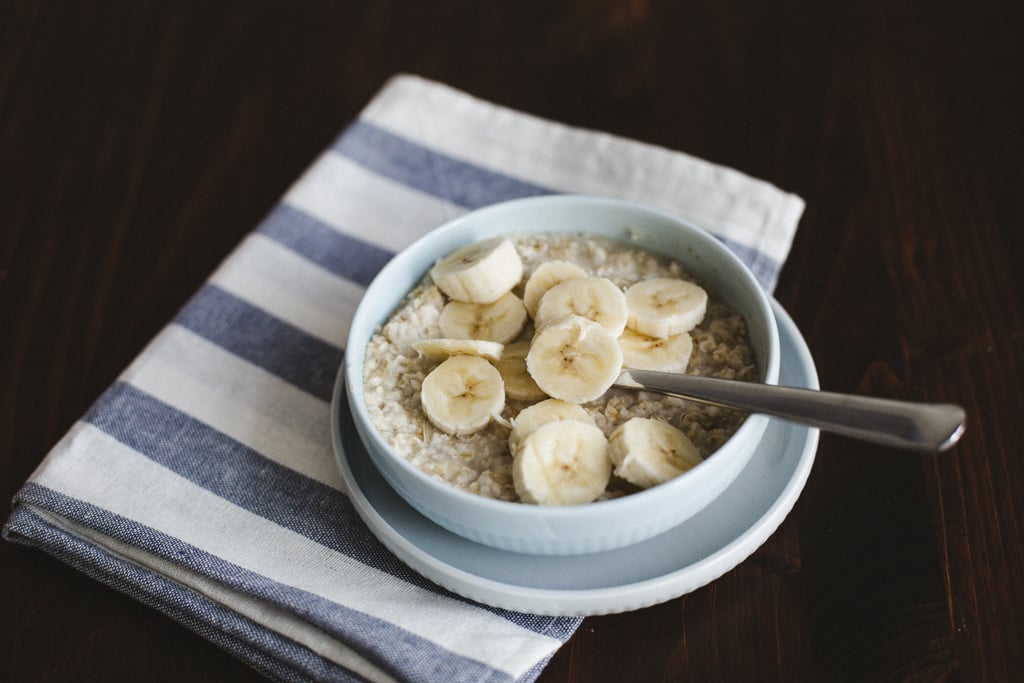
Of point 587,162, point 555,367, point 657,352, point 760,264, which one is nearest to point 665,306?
point 657,352

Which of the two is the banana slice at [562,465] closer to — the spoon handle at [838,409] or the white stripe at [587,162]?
the spoon handle at [838,409]

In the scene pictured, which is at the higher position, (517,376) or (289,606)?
(517,376)

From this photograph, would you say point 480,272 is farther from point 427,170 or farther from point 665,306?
point 427,170

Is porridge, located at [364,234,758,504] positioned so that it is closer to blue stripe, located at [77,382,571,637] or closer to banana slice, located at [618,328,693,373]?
banana slice, located at [618,328,693,373]

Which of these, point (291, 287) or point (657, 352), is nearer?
point (657, 352)

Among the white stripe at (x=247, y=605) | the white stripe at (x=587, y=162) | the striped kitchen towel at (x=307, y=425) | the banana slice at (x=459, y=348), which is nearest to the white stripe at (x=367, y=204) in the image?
the striped kitchen towel at (x=307, y=425)
